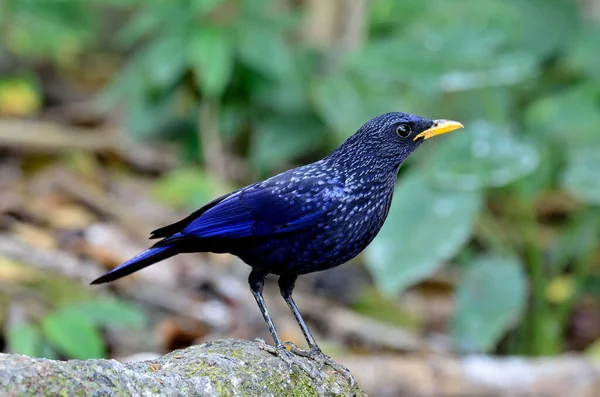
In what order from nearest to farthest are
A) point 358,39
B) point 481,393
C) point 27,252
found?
point 481,393 < point 27,252 < point 358,39

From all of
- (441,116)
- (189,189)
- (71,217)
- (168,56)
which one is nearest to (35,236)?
(71,217)

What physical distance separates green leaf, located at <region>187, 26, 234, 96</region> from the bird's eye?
3.27 meters

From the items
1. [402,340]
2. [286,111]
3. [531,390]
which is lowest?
[531,390]

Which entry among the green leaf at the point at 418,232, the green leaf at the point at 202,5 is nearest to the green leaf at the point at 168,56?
the green leaf at the point at 202,5

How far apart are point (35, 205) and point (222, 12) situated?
200 cm

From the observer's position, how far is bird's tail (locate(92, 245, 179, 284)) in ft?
10.6

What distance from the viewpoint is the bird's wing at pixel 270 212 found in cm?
322

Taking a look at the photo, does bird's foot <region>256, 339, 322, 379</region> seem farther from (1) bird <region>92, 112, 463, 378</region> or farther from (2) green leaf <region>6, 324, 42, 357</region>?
(2) green leaf <region>6, 324, 42, 357</region>

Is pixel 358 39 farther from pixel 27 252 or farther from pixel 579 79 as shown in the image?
pixel 27 252

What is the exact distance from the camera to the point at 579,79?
793 centimetres

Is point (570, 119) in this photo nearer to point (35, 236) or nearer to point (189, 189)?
point (189, 189)

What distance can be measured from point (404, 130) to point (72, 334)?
194 cm

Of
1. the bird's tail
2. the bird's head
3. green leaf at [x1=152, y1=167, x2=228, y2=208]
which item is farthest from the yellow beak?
green leaf at [x1=152, y1=167, x2=228, y2=208]

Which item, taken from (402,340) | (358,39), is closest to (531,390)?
(402,340)
